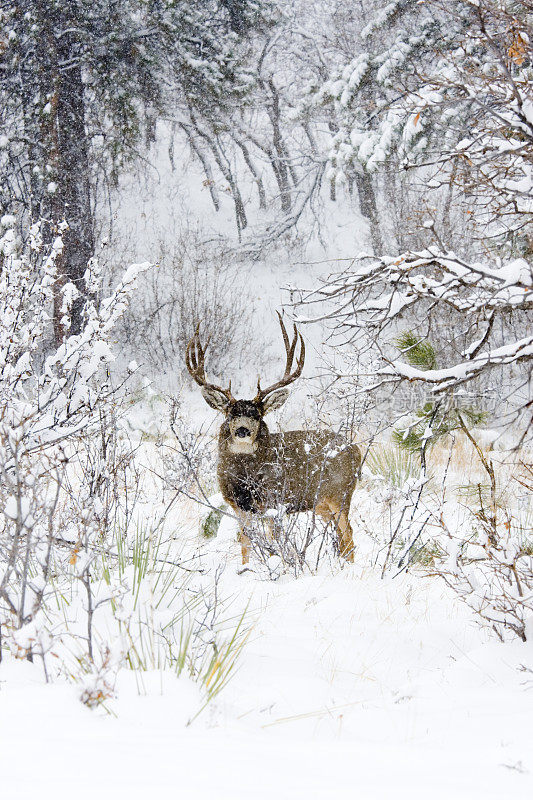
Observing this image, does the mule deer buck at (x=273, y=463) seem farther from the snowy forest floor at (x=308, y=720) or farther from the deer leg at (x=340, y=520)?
the snowy forest floor at (x=308, y=720)

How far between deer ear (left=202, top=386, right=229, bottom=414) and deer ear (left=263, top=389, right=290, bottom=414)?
27cm

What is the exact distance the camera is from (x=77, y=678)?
214cm

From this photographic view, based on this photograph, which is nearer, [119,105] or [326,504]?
[326,504]

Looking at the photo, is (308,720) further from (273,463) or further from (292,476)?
(292,476)

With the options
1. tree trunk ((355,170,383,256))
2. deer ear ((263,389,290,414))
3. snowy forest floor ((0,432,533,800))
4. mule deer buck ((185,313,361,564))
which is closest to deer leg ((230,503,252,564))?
mule deer buck ((185,313,361,564))

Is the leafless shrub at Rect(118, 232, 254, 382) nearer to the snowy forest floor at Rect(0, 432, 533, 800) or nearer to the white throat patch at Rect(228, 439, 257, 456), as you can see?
the white throat patch at Rect(228, 439, 257, 456)

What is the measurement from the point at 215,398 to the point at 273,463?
0.59 m

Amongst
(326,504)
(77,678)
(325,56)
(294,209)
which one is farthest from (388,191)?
(77,678)

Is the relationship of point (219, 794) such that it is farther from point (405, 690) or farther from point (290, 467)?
point (290, 467)

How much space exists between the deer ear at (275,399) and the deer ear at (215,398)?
0.27 m

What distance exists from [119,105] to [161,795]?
1319cm

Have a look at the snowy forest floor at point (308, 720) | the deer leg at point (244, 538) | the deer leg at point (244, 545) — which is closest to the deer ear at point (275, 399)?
the deer leg at point (244, 538)

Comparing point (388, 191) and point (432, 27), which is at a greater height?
point (432, 27)

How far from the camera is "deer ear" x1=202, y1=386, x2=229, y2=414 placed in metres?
4.69
